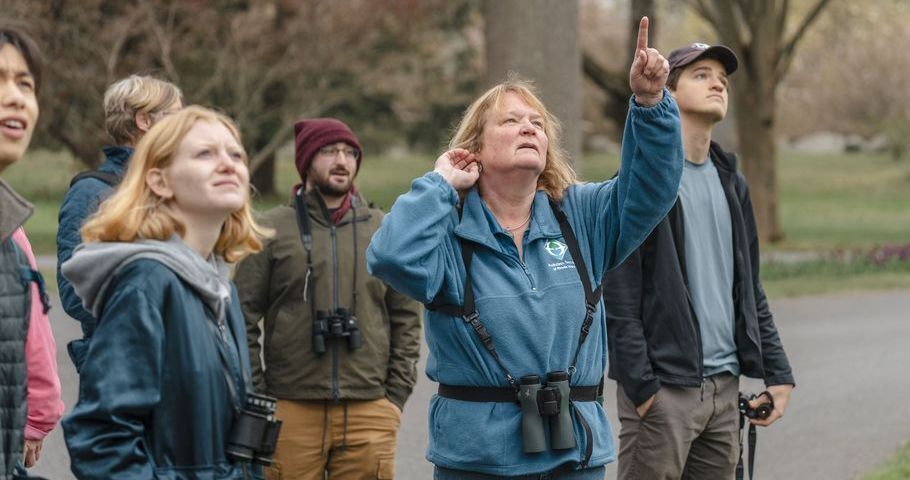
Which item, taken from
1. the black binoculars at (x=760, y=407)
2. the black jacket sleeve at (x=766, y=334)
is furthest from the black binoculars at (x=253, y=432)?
the black jacket sleeve at (x=766, y=334)

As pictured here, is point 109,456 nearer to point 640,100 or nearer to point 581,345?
point 581,345

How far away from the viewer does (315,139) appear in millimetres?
6301

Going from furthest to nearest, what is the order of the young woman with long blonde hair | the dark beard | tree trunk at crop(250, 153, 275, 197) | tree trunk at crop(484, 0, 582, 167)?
tree trunk at crop(250, 153, 275, 197) → tree trunk at crop(484, 0, 582, 167) → the dark beard → the young woman with long blonde hair

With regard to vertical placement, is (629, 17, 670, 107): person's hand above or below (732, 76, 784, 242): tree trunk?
above

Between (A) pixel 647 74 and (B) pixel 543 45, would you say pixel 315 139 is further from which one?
(B) pixel 543 45

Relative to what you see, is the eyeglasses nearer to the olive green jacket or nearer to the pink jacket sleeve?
the olive green jacket

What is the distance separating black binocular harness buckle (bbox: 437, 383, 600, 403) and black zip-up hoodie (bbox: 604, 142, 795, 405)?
1001 mm

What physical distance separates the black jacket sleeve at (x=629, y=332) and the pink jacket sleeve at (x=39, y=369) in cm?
215

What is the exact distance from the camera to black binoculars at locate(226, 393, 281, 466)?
345 centimetres

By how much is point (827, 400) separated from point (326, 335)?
5.91 metres

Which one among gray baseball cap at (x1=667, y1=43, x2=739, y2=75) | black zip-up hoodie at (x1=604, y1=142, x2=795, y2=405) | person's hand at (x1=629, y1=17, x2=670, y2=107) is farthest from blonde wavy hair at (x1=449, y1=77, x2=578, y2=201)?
gray baseball cap at (x1=667, y1=43, x2=739, y2=75)

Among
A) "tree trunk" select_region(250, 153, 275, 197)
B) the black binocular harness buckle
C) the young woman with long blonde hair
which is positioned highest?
the young woman with long blonde hair

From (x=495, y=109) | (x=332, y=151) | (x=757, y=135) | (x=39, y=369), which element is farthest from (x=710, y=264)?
(x=757, y=135)

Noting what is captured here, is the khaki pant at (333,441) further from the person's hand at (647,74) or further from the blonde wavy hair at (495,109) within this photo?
the person's hand at (647,74)
